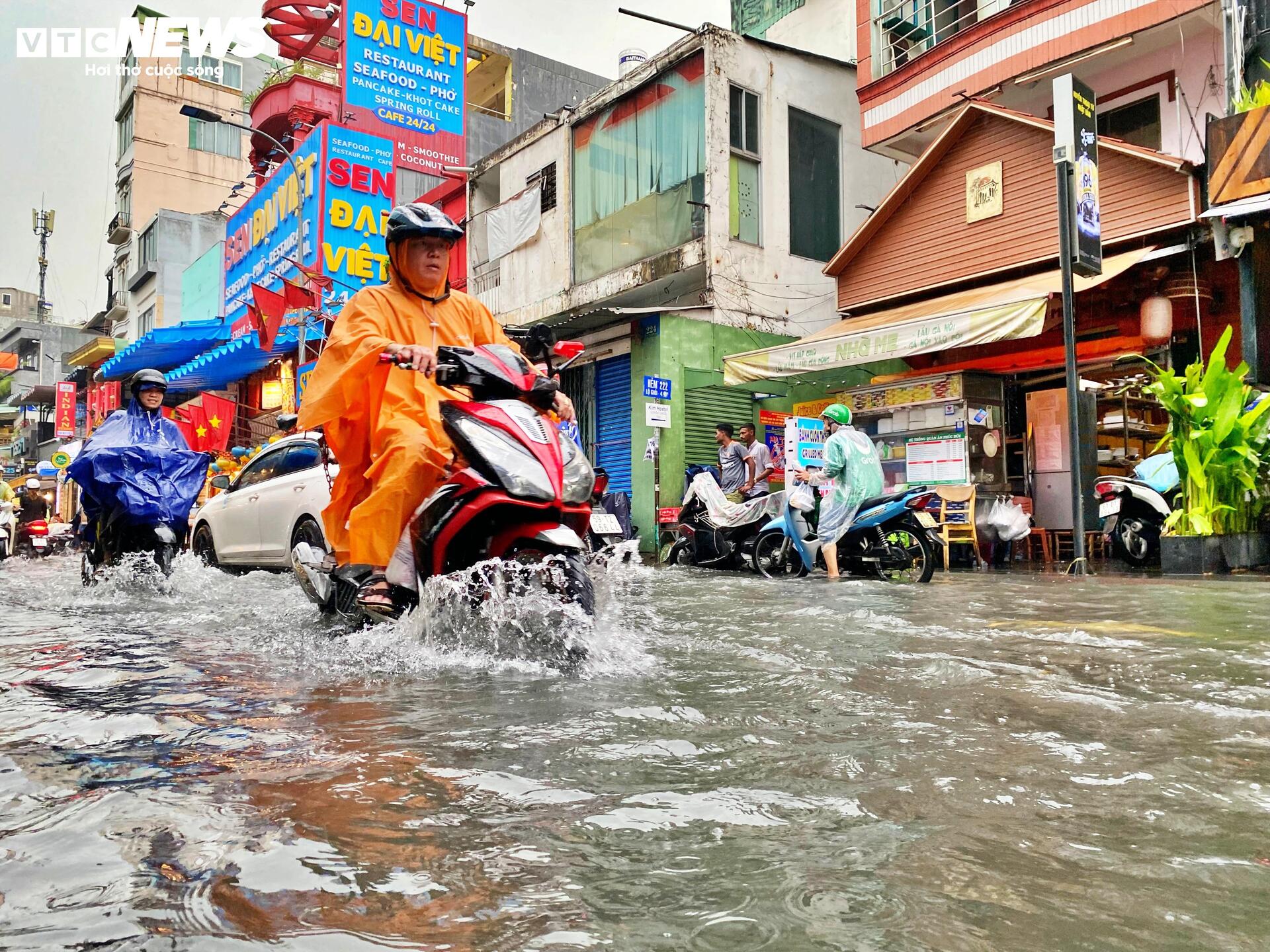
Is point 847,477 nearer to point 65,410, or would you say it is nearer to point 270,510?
point 270,510

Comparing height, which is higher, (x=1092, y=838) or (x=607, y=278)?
(x=607, y=278)

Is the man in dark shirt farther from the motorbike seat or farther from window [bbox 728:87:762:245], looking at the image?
the motorbike seat

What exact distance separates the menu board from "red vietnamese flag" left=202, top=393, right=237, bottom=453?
1578 cm

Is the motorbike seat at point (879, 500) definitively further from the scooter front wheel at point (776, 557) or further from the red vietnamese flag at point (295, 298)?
the red vietnamese flag at point (295, 298)

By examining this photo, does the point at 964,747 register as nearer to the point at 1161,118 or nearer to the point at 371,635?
the point at 371,635

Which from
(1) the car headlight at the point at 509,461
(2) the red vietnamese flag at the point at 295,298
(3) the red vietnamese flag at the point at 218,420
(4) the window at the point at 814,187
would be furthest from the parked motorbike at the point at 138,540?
(3) the red vietnamese flag at the point at 218,420

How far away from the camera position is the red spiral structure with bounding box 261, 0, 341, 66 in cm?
2452

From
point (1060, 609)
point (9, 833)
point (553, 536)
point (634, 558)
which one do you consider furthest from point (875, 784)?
point (1060, 609)

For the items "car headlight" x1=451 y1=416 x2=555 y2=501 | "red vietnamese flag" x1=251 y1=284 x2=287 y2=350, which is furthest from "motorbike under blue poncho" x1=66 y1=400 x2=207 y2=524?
"red vietnamese flag" x1=251 y1=284 x2=287 y2=350

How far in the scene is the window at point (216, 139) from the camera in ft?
132

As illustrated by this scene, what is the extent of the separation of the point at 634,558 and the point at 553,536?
198cm

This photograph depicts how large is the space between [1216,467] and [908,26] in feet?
33.8

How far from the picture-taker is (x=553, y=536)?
3623mm

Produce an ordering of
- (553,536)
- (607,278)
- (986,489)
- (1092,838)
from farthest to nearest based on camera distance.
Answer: (607,278) < (986,489) < (553,536) < (1092,838)
